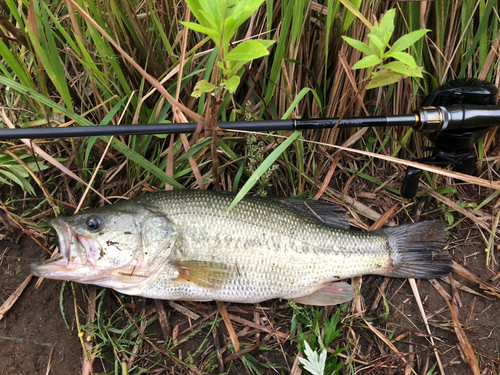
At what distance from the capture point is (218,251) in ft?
7.77

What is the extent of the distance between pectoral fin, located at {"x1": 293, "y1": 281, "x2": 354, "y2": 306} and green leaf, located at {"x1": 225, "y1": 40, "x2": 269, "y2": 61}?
182 centimetres

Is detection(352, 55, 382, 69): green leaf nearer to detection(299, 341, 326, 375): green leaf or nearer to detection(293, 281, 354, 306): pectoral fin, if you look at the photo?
detection(293, 281, 354, 306): pectoral fin

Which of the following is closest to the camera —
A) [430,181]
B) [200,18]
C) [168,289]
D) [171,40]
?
[200,18]

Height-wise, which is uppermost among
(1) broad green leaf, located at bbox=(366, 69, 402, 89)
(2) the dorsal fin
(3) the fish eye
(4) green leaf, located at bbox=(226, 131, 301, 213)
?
(1) broad green leaf, located at bbox=(366, 69, 402, 89)

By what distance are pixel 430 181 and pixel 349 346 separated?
1.52 meters

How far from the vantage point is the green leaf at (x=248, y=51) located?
1.52 m

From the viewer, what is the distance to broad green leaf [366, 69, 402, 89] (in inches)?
75.8

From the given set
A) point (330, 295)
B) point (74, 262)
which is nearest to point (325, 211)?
point (330, 295)

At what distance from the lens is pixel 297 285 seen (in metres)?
2.49

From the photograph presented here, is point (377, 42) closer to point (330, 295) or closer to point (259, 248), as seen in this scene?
point (259, 248)

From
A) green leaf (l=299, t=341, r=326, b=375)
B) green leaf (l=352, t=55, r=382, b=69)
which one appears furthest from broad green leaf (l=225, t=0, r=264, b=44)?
green leaf (l=299, t=341, r=326, b=375)

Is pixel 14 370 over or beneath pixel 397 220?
beneath

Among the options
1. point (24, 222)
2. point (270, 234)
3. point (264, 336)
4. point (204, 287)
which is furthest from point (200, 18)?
point (264, 336)

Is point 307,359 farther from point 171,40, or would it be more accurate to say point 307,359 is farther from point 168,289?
point 171,40
